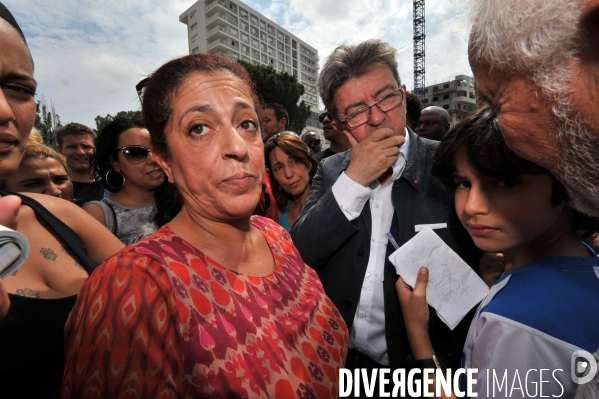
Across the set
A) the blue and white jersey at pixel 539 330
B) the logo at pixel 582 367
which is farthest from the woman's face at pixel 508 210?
the logo at pixel 582 367

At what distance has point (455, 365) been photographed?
183cm

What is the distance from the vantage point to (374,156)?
177 cm

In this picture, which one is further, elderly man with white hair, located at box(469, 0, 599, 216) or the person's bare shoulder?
the person's bare shoulder

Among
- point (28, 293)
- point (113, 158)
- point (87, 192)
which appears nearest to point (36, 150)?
point (113, 158)

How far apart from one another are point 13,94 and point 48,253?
77 cm

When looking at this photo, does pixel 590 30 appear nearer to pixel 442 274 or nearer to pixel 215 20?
pixel 442 274

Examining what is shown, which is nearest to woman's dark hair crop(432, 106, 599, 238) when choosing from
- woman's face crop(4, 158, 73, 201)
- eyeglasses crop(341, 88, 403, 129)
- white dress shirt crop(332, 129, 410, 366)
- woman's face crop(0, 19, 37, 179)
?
white dress shirt crop(332, 129, 410, 366)

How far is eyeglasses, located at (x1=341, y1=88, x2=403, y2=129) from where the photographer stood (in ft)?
6.52

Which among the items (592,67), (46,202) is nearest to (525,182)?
(592,67)

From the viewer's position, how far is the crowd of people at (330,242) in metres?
0.80

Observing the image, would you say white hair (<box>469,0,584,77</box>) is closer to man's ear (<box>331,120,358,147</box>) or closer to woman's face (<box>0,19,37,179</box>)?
man's ear (<box>331,120,358,147</box>)

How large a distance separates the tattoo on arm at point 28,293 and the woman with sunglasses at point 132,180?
4.83ft

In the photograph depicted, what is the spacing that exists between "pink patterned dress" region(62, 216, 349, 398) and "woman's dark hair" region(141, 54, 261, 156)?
0.42 meters

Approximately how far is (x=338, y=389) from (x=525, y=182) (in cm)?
116
